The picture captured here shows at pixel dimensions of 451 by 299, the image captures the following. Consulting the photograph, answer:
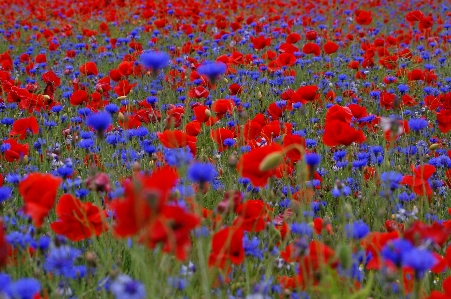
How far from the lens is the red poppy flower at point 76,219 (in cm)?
165

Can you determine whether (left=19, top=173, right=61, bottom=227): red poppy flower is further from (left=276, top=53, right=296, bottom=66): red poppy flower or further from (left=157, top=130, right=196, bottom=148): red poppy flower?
(left=276, top=53, right=296, bottom=66): red poppy flower

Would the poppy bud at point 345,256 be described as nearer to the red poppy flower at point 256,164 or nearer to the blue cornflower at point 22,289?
the red poppy flower at point 256,164

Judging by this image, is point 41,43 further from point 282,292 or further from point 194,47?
point 282,292

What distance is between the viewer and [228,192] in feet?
5.59

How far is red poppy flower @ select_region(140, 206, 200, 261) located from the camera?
3.72ft

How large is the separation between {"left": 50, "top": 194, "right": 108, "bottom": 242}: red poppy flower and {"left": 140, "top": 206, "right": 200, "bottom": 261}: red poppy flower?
1.62ft

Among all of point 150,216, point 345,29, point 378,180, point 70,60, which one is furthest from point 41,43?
point 150,216

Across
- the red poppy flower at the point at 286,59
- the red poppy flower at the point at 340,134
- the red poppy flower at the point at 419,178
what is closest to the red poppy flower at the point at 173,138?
the red poppy flower at the point at 340,134

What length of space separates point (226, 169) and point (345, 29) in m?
6.79

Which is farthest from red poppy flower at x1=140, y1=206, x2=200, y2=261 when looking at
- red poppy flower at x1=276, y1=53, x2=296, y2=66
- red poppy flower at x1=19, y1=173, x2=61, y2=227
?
red poppy flower at x1=276, y1=53, x2=296, y2=66

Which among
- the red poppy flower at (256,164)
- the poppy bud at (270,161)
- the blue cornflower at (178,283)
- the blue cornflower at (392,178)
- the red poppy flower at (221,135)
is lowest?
the red poppy flower at (221,135)

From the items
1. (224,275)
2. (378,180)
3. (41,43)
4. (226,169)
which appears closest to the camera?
(224,275)

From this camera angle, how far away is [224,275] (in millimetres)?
1603

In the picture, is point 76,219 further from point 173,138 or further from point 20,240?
point 173,138
